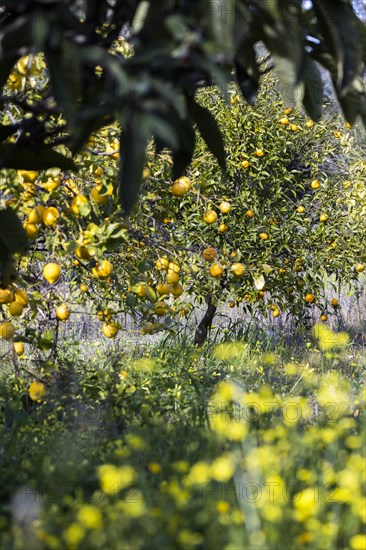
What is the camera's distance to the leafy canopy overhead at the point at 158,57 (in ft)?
4.12

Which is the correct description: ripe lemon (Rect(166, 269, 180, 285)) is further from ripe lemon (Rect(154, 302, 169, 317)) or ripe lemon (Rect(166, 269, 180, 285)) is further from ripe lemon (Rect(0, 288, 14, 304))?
ripe lemon (Rect(0, 288, 14, 304))

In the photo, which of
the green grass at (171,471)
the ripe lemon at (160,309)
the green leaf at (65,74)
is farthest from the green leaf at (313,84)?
the ripe lemon at (160,309)

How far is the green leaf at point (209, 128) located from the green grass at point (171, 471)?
687 mm

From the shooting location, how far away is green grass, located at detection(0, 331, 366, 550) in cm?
149

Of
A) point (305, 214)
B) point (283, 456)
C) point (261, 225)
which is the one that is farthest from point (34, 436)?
point (305, 214)

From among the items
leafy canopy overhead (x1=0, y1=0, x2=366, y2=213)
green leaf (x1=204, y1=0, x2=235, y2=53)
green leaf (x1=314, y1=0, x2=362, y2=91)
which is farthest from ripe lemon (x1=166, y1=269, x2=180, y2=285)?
green leaf (x1=204, y1=0, x2=235, y2=53)

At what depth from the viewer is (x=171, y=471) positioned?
1.96 metres

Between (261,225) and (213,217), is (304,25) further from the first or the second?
(261,225)

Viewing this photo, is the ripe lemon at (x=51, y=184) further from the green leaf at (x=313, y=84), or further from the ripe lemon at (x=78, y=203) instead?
the green leaf at (x=313, y=84)

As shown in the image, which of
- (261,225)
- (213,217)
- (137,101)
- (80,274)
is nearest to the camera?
(137,101)

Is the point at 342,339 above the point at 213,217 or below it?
below

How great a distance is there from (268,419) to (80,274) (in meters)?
1.28

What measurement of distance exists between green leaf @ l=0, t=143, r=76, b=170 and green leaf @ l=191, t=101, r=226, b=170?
0.37 m

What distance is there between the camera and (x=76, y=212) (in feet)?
7.95
